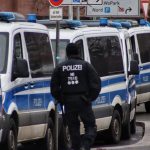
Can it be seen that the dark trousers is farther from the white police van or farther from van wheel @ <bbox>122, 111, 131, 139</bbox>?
the white police van

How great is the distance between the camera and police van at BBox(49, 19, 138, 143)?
48.5 feet

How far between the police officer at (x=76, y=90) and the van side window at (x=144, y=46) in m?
10.2

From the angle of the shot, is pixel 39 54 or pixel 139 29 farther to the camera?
pixel 139 29

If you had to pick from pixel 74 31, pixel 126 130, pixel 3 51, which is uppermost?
pixel 74 31

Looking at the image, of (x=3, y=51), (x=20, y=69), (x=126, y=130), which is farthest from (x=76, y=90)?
(x=126, y=130)

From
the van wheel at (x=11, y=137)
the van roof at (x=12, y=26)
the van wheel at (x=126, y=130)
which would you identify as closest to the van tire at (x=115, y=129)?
the van wheel at (x=126, y=130)

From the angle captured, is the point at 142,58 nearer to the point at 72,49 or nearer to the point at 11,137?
the point at 72,49

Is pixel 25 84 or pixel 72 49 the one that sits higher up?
pixel 72 49

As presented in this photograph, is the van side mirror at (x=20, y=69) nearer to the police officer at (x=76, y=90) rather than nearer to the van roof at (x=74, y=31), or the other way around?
the police officer at (x=76, y=90)

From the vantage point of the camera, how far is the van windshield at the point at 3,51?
38.7 feet

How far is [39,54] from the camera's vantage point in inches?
529

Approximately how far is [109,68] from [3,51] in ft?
14.0

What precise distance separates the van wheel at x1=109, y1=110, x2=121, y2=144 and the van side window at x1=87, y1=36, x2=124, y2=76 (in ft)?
3.02

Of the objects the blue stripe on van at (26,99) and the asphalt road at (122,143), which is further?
the asphalt road at (122,143)
